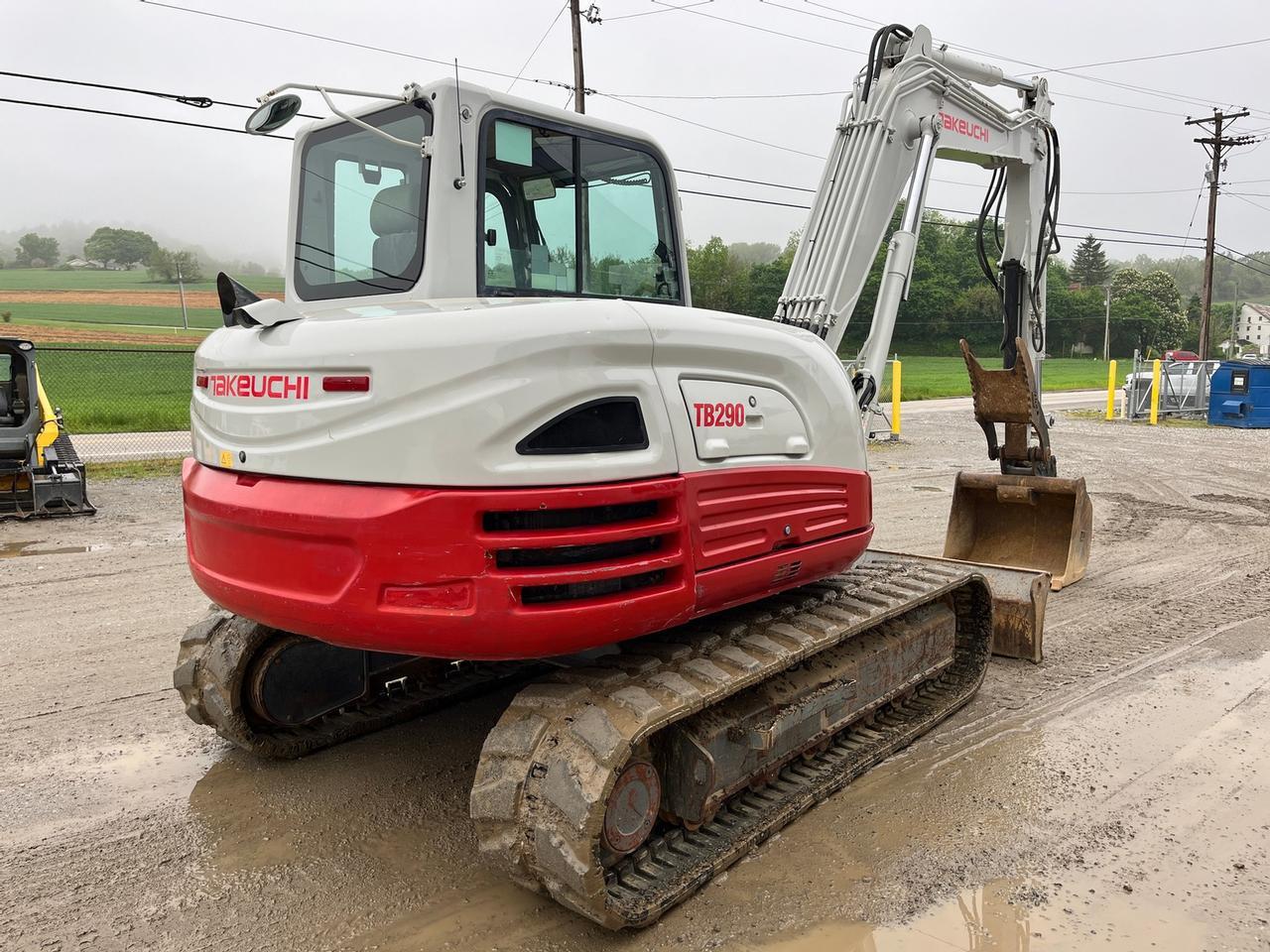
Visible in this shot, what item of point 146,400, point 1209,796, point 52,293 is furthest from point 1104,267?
point 1209,796

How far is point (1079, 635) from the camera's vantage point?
19.9 ft

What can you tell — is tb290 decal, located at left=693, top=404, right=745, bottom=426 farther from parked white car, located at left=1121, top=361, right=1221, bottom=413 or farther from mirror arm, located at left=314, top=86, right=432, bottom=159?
parked white car, located at left=1121, top=361, right=1221, bottom=413

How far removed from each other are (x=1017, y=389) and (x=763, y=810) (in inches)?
172

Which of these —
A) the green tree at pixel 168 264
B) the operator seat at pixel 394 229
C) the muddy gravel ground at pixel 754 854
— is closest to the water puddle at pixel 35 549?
the muddy gravel ground at pixel 754 854

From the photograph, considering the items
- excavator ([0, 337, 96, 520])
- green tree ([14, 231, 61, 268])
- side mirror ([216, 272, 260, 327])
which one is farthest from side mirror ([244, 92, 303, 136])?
green tree ([14, 231, 61, 268])

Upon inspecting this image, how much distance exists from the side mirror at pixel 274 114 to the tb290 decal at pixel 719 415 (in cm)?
169

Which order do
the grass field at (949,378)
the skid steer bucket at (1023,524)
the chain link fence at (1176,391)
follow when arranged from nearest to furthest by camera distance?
1. the skid steer bucket at (1023,524)
2. the chain link fence at (1176,391)
3. the grass field at (949,378)

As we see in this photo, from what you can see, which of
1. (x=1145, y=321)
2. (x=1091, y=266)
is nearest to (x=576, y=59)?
(x=1145, y=321)

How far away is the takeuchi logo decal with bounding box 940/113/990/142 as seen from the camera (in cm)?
664

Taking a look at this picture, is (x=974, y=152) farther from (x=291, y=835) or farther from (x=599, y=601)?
(x=291, y=835)

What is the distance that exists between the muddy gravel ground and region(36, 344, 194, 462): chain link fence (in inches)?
103

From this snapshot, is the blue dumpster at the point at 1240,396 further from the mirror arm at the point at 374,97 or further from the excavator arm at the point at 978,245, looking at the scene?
the mirror arm at the point at 374,97

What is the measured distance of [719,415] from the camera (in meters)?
3.45

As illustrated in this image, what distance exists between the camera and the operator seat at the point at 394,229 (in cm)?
345
